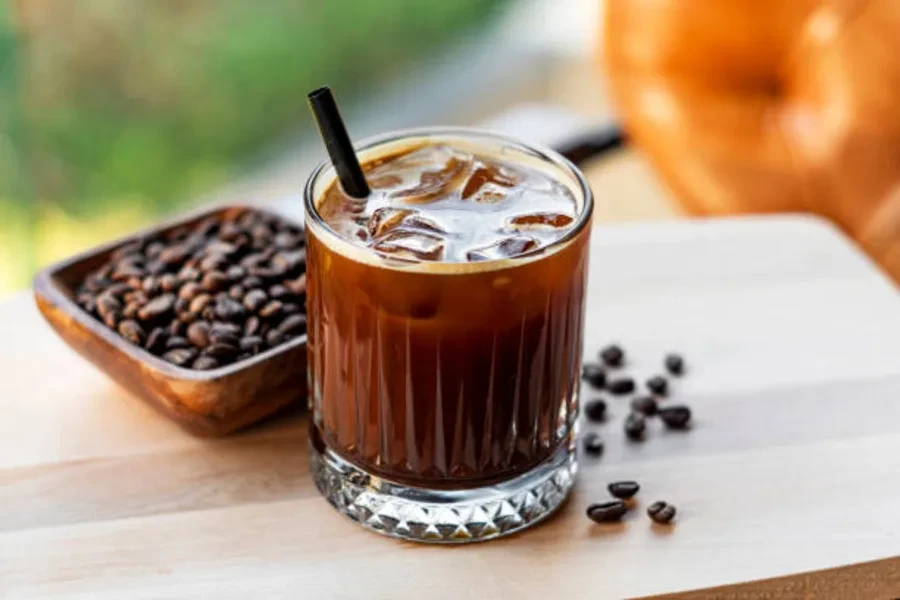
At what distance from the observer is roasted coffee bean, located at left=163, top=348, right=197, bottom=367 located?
1179mm

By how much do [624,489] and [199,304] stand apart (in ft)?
1.43

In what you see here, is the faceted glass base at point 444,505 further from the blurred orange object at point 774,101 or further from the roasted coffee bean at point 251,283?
the blurred orange object at point 774,101

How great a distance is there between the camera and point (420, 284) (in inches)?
39.6

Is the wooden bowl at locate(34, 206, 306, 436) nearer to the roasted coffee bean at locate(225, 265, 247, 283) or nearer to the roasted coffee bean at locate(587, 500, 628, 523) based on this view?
the roasted coffee bean at locate(225, 265, 247, 283)

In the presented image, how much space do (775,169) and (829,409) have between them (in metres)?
0.78

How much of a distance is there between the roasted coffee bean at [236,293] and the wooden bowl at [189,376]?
0.09m

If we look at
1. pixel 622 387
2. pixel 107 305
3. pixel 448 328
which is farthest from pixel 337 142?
pixel 622 387

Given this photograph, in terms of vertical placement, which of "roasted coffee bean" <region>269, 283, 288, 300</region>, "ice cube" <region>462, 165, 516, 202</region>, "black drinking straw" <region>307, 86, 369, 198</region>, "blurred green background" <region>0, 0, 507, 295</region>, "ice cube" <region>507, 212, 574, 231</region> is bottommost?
"blurred green background" <region>0, 0, 507, 295</region>

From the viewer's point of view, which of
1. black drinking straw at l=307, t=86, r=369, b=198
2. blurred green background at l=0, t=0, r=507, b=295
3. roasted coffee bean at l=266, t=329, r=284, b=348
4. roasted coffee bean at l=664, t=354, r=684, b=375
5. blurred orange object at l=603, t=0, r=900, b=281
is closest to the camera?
black drinking straw at l=307, t=86, r=369, b=198

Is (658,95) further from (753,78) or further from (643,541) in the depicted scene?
(643,541)

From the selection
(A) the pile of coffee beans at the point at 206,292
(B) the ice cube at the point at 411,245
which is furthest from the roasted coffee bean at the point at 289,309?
(B) the ice cube at the point at 411,245

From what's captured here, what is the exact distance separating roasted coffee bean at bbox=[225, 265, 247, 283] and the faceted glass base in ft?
0.76

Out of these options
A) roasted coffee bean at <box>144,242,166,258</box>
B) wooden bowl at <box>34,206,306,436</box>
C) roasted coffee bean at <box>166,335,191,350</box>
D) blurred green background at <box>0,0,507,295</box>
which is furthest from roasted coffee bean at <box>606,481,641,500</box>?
blurred green background at <box>0,0,507,295</box>

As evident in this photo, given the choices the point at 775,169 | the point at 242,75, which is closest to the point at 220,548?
the point at 775,169
